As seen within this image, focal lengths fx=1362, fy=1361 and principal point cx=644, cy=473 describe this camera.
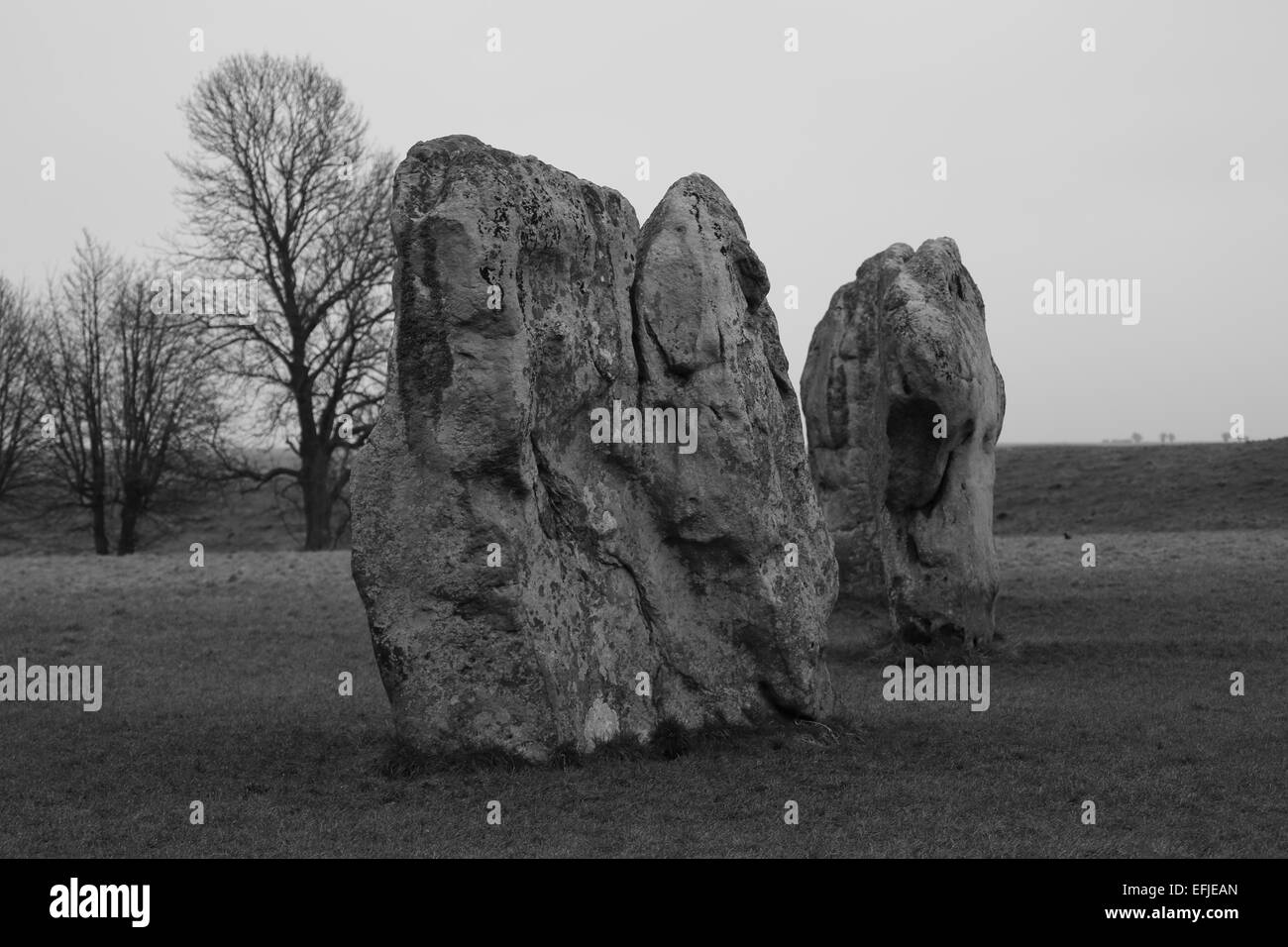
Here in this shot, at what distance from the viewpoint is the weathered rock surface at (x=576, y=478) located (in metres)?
10.3

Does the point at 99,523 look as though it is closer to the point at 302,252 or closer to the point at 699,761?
the point at 302,252

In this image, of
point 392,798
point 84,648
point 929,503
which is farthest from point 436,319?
point 84,648

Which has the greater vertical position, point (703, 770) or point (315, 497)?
point (315, 497)

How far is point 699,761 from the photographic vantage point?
1110 cm

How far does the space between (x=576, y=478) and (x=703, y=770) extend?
8.43 ft

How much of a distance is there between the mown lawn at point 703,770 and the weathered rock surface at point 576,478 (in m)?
0.64

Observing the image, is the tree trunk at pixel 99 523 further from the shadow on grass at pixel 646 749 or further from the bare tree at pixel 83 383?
the shadow on grass at pixel 646 749

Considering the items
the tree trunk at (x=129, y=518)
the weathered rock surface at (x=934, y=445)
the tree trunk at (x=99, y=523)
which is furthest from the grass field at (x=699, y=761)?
the tree trunk at (x=99, y=523)

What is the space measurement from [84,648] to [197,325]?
1903 centimetres

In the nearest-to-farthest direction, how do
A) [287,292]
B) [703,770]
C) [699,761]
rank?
[703,770]
[699,761]
[287,292]

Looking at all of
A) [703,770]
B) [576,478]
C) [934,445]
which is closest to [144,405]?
[934,445]

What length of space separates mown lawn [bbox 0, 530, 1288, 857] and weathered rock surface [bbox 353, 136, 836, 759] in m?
0.64

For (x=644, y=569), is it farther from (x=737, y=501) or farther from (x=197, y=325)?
(x=197, y=325)
